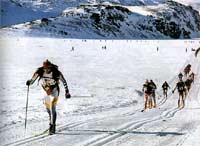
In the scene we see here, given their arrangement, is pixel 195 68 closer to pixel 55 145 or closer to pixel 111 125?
pixel 111 125

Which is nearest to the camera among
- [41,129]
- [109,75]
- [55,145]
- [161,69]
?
[55,145]

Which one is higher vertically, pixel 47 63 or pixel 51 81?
pixel 47 63

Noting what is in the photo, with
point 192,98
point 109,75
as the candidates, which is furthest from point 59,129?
point 109,75

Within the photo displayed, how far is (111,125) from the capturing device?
39.5 feet

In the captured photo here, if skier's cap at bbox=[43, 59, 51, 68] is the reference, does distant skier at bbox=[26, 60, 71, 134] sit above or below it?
below

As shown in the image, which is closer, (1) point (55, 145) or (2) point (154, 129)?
(1) point (55, 145)

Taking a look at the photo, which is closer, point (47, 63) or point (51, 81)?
point (47, 63)

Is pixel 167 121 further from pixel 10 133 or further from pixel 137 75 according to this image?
pixel 137 75

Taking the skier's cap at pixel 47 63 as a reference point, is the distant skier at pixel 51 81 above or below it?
below

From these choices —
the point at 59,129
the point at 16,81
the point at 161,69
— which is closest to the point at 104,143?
the point at 59,129

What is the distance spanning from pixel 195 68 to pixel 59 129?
3218 centimetres

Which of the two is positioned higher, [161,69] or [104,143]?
[161,69]

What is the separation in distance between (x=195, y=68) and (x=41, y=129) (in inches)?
1269

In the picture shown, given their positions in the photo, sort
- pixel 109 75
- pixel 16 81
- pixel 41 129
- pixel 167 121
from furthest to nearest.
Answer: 1. pixel 109 75
2. pixel 16 81
3. pixel 167 121
4. pixel 41 129
